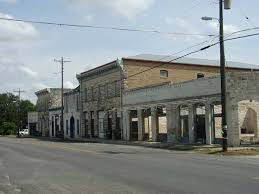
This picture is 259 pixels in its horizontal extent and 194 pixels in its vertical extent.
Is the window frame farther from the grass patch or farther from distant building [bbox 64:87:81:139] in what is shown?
the grass patch

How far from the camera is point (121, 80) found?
2226 inches

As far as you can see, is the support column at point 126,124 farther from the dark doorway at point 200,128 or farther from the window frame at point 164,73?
the dark doorway at point 200,128

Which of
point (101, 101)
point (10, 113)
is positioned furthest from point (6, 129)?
point (101, 101)

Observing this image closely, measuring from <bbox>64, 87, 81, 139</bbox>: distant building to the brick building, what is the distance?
12.1ft

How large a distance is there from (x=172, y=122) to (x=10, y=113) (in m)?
83.2

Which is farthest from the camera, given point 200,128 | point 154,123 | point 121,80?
point 121,80

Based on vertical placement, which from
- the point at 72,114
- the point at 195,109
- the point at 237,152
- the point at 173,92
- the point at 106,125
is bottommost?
the point at 237,152

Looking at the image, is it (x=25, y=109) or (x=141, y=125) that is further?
(x=25, y=109)

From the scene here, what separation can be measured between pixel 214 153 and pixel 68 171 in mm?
14762

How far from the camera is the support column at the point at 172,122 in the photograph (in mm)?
44844

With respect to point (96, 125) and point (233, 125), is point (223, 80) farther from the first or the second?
point (96, 125)

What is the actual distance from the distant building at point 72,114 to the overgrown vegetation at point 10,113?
38.4 metres

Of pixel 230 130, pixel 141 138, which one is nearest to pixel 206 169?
pixel 230 130

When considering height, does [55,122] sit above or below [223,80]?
below
